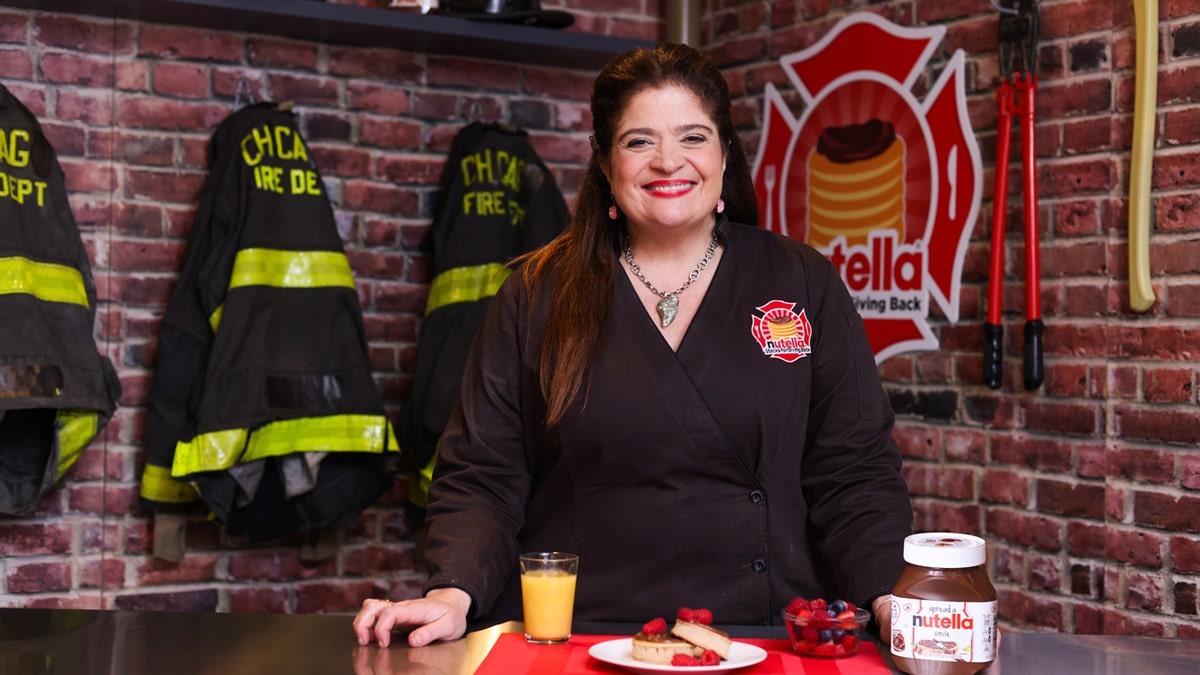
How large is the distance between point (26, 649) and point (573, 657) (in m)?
0.70

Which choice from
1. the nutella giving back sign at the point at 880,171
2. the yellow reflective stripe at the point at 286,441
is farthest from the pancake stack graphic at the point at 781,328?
the yellow reflective stripe at the point at 286,441

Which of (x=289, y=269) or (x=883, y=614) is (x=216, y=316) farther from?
(x=883, y=614)

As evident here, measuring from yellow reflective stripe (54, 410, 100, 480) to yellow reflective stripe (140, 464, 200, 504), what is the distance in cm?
19

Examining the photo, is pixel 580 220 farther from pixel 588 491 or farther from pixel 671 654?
pixel 671 654

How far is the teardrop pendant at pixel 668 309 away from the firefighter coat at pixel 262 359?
4.34ft

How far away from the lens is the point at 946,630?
4.62 feet

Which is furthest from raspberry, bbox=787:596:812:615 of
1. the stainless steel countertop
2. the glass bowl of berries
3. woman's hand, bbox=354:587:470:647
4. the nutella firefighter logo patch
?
the nutella firefighter logo patch

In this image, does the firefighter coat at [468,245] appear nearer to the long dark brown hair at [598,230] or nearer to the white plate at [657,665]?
the long dark brown hair at [598,230]

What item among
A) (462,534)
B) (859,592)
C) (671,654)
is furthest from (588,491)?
(671,654)

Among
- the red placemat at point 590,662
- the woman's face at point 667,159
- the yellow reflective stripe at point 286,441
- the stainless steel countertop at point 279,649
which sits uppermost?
the woman's face at point 667,159

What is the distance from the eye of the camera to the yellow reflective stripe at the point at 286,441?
307 centimetres

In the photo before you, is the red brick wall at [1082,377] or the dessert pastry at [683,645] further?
the red brick wall at [1082,377]

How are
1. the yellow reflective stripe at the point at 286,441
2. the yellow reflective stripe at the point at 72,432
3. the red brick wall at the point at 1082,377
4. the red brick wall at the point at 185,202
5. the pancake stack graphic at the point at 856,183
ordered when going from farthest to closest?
1. the pancake stack graphic at the point at 856,183
2. the red brick wall at the point at 185,202
3. the yellow reflective stripe at the point at 286,441
4. the yellow reflective stripe at the point at 72,432
5. the red brick wall at the point at 1082,377

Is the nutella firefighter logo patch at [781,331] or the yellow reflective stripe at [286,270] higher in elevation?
the yellow reflective stripe at [286,270]
